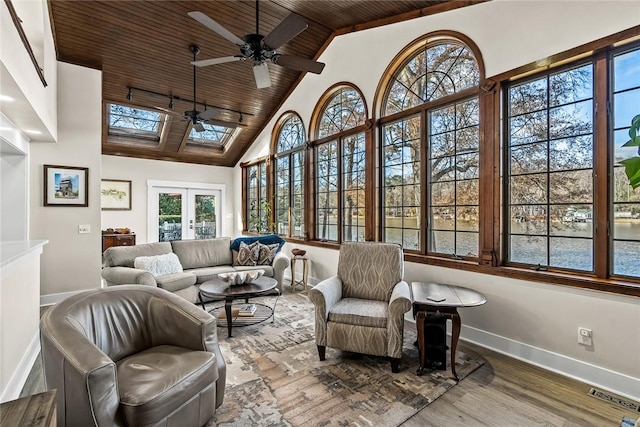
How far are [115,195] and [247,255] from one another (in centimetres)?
424

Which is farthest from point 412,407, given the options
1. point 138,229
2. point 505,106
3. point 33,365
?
point 138,229

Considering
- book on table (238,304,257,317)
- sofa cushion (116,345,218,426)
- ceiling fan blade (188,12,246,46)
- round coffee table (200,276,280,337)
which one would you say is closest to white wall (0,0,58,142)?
ceiling fan blade (188,12,246,46)

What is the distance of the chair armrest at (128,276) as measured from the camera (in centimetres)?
373

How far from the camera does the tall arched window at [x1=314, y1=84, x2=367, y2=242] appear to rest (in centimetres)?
460

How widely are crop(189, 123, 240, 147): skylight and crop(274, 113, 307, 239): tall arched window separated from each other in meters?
1.51

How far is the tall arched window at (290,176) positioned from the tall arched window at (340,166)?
1.74 ft

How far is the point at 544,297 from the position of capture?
260cm

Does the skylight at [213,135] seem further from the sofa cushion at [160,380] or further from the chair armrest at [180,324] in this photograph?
the sofa cushion at [160,380]

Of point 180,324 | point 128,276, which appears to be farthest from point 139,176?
point 180,324

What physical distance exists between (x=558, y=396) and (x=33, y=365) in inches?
165

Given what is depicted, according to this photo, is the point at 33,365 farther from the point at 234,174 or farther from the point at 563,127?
the point at 234,174

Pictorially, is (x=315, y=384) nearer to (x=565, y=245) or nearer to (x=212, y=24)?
(x=565, y=245)

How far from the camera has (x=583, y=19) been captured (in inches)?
94.7

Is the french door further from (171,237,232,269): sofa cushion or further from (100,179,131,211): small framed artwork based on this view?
(171,237,232,269): sofa cushion
